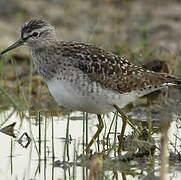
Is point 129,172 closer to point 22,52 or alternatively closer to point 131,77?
point 131,77

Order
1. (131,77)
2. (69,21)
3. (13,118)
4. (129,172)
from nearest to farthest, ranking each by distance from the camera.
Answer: (129,172) → (131,77) → (13,118) → (69,21)

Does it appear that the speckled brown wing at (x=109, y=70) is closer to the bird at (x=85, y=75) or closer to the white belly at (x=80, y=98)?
Result: the bird at (x=85, y=75)

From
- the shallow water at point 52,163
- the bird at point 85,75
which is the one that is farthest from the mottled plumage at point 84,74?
the shallow water at point 52,163

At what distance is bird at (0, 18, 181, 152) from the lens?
7.87 m

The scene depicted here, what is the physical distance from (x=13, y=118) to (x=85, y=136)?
181 cm

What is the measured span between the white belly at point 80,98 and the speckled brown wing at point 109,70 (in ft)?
0.64

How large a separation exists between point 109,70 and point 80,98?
747 mm

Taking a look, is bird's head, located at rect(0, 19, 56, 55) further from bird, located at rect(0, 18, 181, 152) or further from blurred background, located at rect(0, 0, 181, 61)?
blurred background, located at rect(0, 0, 181, 61)

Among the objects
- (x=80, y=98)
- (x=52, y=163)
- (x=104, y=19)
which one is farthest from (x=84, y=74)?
(x=104, y=19)

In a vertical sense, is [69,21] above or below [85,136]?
above

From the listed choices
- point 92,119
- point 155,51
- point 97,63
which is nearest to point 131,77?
point 97,63

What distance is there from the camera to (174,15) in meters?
15.4

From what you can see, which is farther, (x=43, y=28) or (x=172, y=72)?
(x=172, y=72)

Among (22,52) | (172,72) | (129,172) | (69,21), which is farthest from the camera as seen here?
(69,21)
